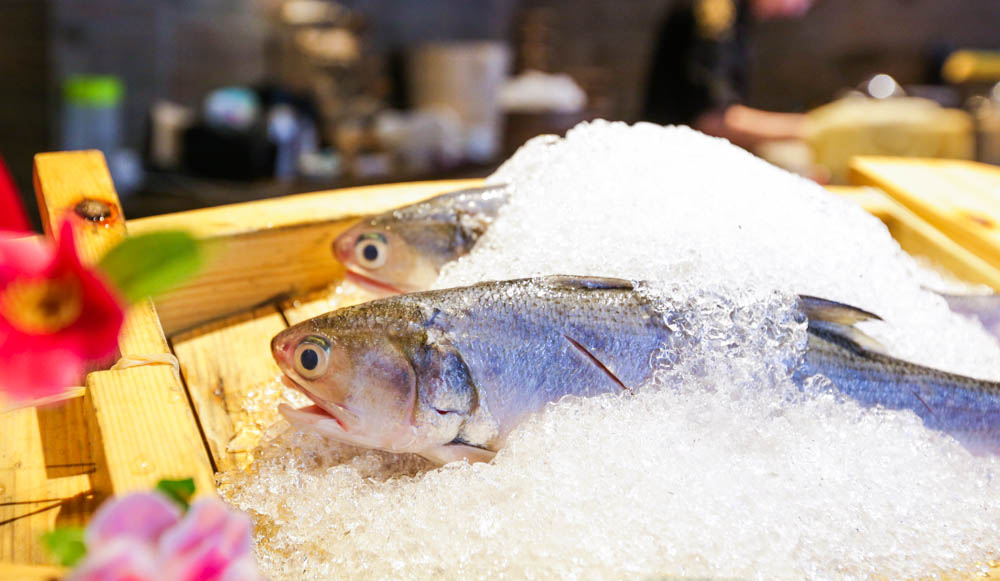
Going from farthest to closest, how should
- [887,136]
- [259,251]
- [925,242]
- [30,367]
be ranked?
[887,136] < [925,242] < [259,251] < [30,367]

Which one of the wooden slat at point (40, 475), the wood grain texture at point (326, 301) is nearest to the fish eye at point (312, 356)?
the wooden slat at point (40, 475)

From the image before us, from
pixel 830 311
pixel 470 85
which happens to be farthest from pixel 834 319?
pixel 470 85

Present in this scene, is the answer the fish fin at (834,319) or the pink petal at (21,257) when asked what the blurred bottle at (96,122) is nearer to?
the fish fin at (834,319)

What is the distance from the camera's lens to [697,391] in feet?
2.87

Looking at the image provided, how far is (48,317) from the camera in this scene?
36 centimetres

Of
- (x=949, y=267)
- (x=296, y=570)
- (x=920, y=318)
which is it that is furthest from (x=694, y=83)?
(x=296, y=570)

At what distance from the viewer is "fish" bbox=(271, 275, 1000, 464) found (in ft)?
2.70

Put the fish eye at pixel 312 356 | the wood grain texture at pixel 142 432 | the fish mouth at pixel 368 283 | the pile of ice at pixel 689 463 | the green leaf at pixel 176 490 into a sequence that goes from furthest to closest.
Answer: the fish mouth at pixel 368 283 → the fish eye at pixel 312 356 → the pile of ice at pixel 689 463 → the wood grain texture at pixel 142 432 → the green leaf at pixel 176 490

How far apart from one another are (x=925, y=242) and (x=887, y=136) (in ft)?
6.45

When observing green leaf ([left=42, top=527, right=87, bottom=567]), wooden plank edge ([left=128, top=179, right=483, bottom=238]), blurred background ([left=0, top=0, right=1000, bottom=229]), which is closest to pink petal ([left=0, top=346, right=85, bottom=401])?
green leaf ([left=42, top=527, right=87, bottom=567])

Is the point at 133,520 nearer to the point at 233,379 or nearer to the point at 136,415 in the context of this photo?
the point at 136,415

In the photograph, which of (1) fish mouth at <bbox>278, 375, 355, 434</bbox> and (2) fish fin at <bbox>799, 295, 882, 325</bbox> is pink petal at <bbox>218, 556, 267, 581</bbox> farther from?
(2) fish fin at <bbox>799, 295, 882, 325</bbox>

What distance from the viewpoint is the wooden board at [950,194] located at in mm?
1527

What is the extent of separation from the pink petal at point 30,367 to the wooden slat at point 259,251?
715 millimetres
